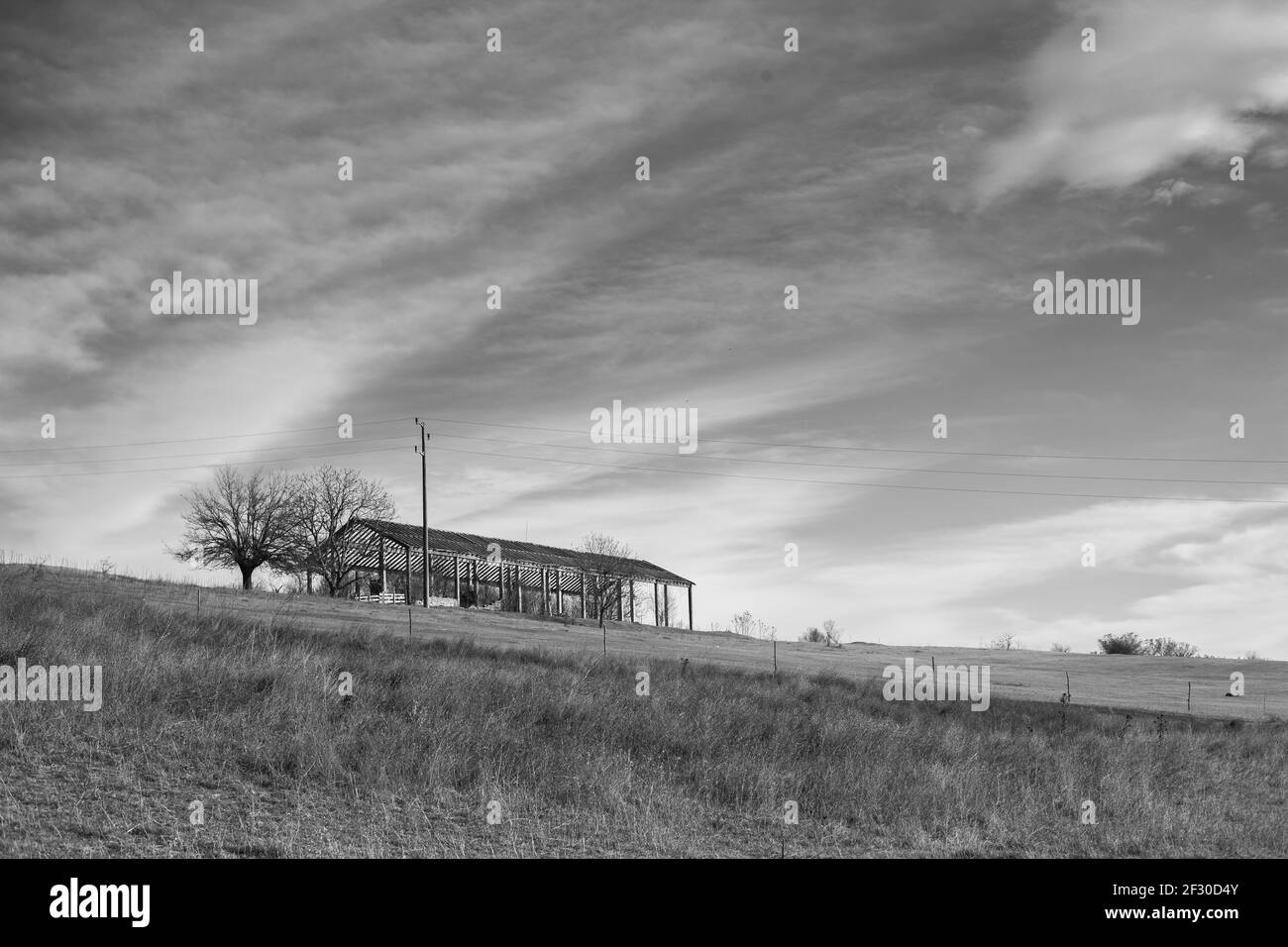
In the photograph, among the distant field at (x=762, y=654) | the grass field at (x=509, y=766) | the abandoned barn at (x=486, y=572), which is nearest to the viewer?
the grass field at (x=509, y=766)

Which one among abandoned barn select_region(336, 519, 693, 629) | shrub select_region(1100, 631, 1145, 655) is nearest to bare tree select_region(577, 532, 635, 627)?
abandoned barn select_region(336, 519, 693, 629)

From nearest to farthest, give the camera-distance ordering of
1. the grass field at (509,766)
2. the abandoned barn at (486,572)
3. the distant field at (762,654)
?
the grass field at (509,766)
the distant field at (762,654)
the abandoned barn at (486,572)

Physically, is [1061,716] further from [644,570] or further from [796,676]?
[644,570]

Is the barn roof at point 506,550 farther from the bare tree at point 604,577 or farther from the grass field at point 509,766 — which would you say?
the grass field at point 509,766

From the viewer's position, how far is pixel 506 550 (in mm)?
68938

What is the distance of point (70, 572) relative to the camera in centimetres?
4206

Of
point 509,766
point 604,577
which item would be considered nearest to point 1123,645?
point 604,577

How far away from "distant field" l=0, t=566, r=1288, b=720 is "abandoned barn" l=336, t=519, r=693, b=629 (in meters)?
7.94

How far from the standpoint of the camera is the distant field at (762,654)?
35.3m

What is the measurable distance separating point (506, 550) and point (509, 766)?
181ft

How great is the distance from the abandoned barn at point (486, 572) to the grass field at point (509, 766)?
3739 cm

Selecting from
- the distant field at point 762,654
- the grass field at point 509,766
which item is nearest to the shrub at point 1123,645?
the distant field at point 762,654

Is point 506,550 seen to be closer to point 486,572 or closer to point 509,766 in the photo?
point 486,572
